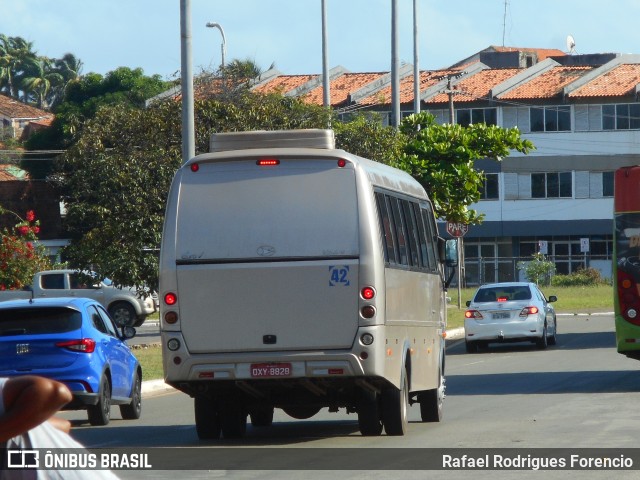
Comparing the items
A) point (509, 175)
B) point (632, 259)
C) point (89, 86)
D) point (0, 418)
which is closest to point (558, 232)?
point (509, 175)

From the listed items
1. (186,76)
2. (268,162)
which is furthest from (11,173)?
(268,162)

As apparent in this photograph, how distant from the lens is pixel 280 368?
43.5ft

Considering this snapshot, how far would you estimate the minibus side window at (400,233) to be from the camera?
582 inches

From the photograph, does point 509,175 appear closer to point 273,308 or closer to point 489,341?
point 489,341

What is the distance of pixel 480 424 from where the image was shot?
1505 cm

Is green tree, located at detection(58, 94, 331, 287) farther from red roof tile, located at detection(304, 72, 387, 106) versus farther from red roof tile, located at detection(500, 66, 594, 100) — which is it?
red roof tile, located at detection(304, 72, 387, 106)

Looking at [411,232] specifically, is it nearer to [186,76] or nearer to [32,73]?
[186,76]

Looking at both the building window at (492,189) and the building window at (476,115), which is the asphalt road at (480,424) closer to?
the building window at (492,189)

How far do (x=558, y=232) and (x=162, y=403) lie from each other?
205 feet

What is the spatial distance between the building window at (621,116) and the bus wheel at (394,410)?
67.6 metres

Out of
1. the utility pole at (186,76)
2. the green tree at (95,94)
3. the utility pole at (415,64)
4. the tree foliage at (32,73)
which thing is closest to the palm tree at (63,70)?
the tree foliage at (32,73)

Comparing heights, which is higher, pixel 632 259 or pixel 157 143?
pixel 157 143

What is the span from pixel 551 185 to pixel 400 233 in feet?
219

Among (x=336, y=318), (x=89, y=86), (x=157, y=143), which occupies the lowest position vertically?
(x=336, y=318)
